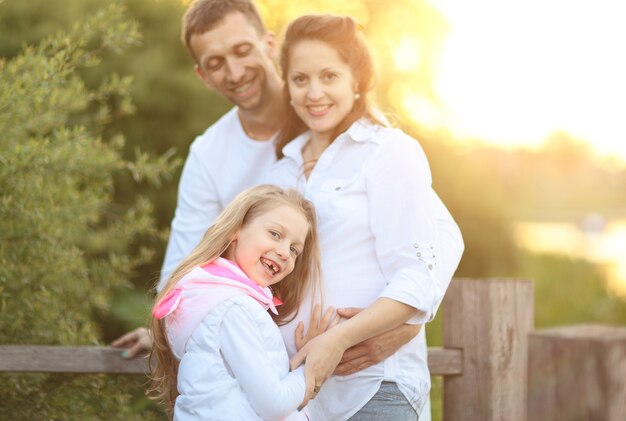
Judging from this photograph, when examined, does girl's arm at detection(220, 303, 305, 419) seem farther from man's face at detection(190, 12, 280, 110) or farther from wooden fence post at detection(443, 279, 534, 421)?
man's face at detection(190, 12, 280, 110)

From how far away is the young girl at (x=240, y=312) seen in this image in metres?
2.39

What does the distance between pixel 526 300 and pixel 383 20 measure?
9187 mm

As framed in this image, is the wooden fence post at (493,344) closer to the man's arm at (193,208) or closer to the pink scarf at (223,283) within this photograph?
the pink scarf at (223,283)

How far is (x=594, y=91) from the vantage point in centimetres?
1562

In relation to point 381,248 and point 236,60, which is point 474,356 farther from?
point 236,60

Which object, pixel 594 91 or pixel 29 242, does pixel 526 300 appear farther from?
pixel 594 91

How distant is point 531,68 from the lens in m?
13.6

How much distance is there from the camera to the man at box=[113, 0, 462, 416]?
12.2ft

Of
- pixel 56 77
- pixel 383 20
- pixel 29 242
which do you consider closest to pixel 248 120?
pixel 56 77

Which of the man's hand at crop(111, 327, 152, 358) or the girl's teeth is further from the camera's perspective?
the girl's teeth

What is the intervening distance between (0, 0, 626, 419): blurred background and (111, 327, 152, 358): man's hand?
1.30ft

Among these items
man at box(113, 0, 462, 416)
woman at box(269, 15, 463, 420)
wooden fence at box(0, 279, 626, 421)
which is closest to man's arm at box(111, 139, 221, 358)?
man at box(113, 0, 462, 416)

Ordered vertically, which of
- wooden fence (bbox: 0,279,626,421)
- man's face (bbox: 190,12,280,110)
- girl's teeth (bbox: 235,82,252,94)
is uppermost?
man's face (bbox: 190,12,280,110)

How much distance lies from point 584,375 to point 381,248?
1.01 metres
